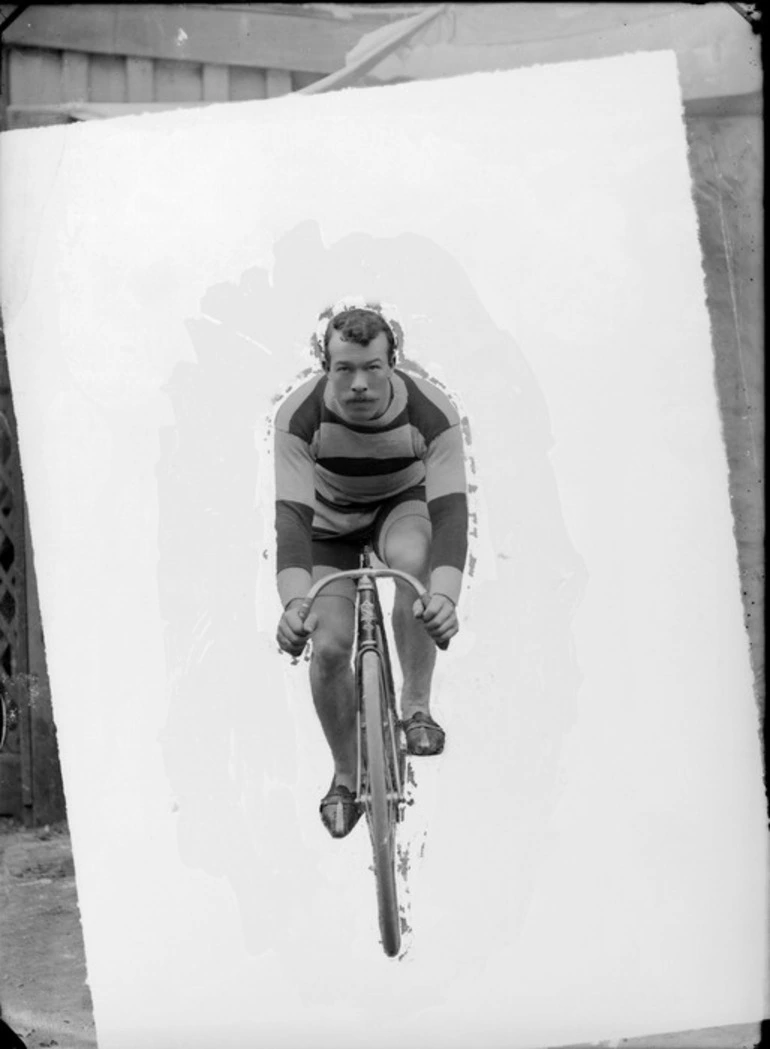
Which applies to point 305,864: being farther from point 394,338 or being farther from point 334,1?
point 334,1

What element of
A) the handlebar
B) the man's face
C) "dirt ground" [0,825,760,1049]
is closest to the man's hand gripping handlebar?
the handlebar

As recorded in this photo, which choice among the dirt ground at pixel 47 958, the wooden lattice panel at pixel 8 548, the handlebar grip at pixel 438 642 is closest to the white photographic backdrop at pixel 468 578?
the handlebar grip at pixel 438 642

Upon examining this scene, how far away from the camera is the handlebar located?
2678mm

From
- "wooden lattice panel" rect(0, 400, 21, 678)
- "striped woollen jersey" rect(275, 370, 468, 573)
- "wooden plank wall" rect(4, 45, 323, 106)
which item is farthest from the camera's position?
"wooden lattice panel" rect(0, 400, 21, 678)

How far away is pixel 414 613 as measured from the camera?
272 cm

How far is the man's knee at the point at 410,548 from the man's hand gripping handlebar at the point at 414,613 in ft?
0.07

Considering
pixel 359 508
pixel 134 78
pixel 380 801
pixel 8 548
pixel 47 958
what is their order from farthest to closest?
1. pixel 8 548
2. pixel 47 958
3. pixel 134 78
4. pixel 359 508
5. pixel 380 801

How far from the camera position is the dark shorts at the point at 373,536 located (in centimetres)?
274

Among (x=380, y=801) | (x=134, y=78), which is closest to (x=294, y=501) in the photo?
(x=380, y=801)

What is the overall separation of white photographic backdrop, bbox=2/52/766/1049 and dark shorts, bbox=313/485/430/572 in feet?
0.37

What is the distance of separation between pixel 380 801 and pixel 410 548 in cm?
50

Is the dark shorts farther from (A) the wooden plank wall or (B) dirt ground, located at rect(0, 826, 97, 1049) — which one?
(B) dirt ground, located at rect(0, 826, 97, 1049)

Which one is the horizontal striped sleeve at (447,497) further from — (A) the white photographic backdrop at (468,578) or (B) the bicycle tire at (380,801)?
(B) the bicycle tire at (380,801)

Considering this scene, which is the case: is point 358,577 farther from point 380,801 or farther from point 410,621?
point 380,801
